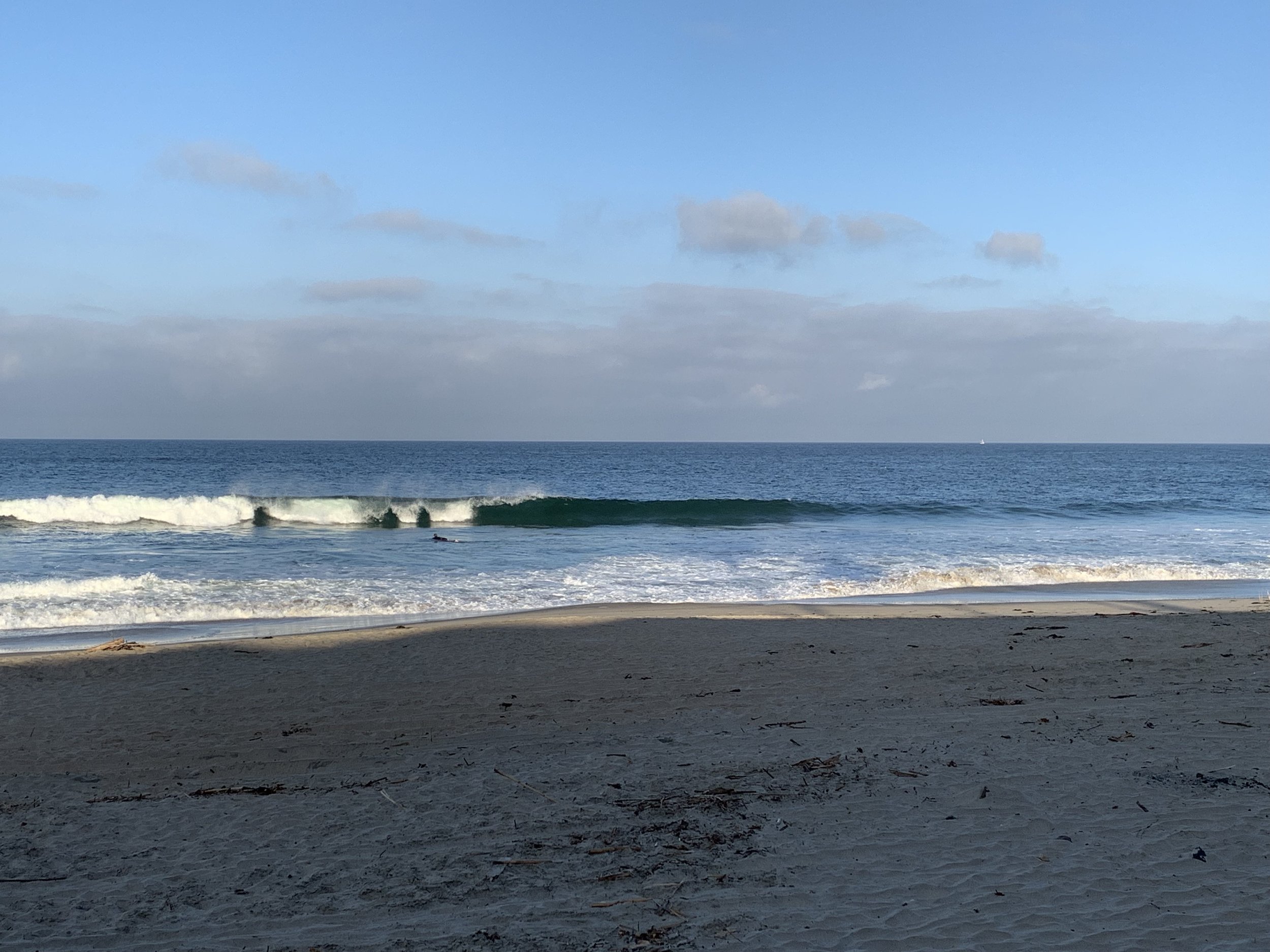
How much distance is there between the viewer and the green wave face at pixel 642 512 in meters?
32.1

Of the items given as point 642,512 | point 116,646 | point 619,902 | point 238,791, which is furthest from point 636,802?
point 642,512

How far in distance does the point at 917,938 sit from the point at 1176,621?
35.2 feet

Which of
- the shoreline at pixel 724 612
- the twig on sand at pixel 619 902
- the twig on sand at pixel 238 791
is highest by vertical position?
the twig on sand at pixel 619 902

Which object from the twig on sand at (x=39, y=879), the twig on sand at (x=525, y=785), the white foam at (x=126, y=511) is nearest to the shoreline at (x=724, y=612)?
the twig on sand at (x=525, y=785)

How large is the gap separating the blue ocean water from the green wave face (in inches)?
6.8

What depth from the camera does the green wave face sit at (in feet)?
105

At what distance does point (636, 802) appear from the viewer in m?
5.32

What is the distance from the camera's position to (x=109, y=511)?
29.8m

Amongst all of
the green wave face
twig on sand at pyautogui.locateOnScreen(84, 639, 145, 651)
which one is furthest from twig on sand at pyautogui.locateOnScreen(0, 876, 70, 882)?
the green wave face

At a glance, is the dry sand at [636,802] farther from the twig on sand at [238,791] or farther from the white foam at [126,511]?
the white foam at [126,511]

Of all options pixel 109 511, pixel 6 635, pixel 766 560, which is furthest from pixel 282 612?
pixel 109 511

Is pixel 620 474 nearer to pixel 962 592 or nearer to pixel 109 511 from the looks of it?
pixel 109 511

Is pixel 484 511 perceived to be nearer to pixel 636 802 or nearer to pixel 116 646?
pixel 116 646

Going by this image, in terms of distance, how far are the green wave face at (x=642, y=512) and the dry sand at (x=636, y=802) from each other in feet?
71.7
